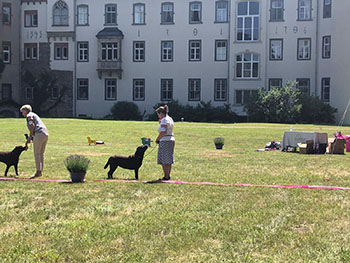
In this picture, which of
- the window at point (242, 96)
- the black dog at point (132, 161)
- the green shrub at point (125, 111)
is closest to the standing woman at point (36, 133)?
the black dog at point (132, 161)

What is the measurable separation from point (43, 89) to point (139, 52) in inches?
380

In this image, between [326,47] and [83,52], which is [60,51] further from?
[326,47]

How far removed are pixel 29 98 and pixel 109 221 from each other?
140 ft

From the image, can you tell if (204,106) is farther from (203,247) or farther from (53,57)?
(203,247)

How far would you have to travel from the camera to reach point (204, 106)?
4247cm

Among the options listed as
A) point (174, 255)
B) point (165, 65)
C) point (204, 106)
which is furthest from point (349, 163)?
point (165, 65)

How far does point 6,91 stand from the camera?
46.5 meters

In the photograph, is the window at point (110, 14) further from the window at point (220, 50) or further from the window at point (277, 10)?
the window at point (277, 10)

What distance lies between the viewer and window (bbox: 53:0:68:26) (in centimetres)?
4606

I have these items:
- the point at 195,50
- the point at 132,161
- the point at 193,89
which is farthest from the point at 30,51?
the point at 132,161

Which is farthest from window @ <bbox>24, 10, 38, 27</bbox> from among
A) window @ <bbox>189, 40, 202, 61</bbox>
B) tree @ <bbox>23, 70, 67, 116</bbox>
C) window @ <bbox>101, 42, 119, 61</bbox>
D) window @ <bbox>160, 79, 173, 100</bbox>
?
window @ <bbox>189, 40, 202, 61</bbox>

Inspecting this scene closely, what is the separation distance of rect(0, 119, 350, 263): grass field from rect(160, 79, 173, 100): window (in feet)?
108

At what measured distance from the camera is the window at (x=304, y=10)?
1639 inches

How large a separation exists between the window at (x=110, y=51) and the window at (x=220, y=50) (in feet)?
29.9
